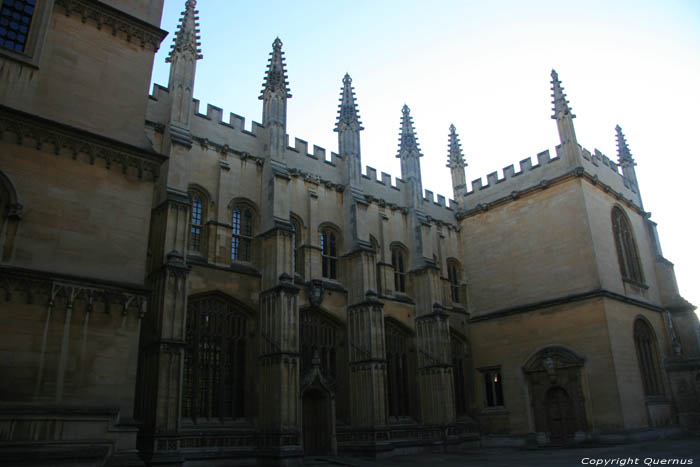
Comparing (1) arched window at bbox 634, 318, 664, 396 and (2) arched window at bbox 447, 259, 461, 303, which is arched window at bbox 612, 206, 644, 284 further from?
(2) arched window at bbox 447, 259, 461, 303

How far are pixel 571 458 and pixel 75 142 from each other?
54.3 feet

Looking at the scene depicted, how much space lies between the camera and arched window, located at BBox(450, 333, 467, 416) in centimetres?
2644

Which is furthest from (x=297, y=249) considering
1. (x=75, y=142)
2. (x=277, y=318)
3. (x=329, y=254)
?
(x=75, y=142)

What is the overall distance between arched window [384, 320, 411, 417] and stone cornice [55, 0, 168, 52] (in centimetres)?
1499

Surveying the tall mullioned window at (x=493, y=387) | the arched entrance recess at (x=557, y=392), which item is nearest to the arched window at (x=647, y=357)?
the arched entrance recess at (x=557, y=392)

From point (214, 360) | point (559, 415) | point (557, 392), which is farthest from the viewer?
point (557, 392)

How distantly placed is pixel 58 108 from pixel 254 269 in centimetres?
934

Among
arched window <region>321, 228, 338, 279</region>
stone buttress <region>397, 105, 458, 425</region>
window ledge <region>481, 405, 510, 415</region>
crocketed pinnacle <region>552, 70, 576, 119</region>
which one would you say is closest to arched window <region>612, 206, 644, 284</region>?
crocketed pinnacle <region>552, 70, 576, 119</region>

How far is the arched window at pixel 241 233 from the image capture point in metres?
20.6

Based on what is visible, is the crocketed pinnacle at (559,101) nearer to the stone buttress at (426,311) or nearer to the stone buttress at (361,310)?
the stone buttress at (426,311)

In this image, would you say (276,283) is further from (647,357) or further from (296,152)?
(647,357)

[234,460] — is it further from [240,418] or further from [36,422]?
[36,422]

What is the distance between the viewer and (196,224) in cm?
1978

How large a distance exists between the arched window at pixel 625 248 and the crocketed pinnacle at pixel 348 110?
13125 mm
